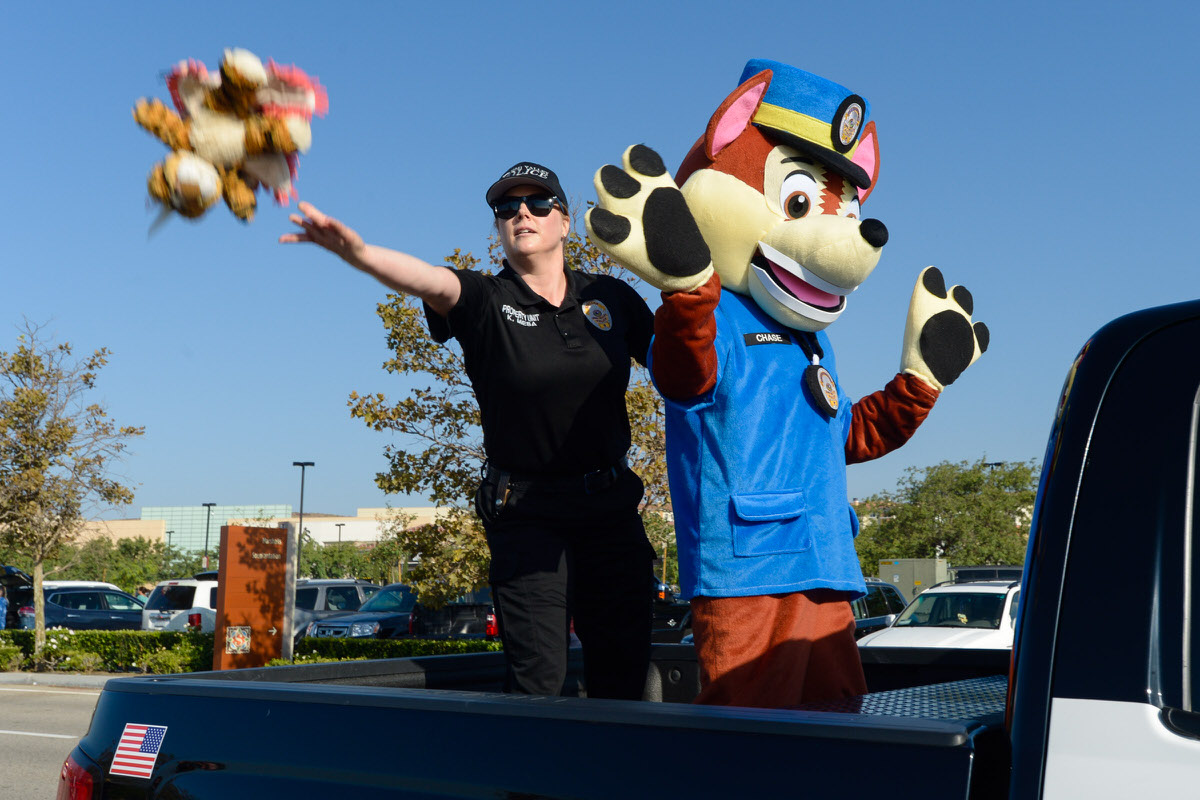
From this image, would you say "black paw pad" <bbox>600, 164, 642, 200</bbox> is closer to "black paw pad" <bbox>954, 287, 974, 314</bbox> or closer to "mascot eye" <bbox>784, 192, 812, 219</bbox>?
"mascot eye" <bbox>784, 192, 812, 219</bbox>

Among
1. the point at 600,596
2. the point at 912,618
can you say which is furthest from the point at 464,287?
the point at 912,618

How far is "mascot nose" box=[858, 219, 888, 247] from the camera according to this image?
2662mm

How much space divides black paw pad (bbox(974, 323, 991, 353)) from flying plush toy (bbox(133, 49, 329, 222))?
1.86m

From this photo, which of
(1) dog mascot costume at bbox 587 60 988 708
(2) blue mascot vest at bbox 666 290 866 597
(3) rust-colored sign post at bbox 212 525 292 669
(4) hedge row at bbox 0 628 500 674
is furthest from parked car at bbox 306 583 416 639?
(2) blue mascot vest at bbox 666 290 866 597

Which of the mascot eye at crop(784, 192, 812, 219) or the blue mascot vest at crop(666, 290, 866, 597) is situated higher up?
the mascot eye at crop(784, 192, 812, 219)

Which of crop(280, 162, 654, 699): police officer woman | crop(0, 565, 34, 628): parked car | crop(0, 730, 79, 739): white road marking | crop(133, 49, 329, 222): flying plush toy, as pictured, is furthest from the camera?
crop(0, 565, 34, 628): parked car

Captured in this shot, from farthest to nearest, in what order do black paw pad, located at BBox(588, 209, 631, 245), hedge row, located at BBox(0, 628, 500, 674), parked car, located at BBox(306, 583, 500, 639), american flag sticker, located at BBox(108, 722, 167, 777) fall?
1. parked car, located at BBox(306, 583, 500, 639)
2. hedge row, located at BBox(0, 628, 500, 674)
3. black paw pad, located at BBox(588, 209, 631, 245)
4. american flag sticker, located at BBox(108, 722, 167, 777)

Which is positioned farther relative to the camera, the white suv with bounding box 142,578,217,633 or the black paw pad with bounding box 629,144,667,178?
the white suv with bounding box 142,578,217,633

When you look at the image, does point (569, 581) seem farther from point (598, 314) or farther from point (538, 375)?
point (598, 314)

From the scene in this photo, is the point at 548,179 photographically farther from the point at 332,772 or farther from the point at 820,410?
the point at 332,772

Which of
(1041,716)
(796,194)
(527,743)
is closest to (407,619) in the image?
(796,194)

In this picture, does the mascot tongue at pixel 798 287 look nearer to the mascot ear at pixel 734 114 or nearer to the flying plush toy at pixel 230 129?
the mascot ear at pixel 734 114

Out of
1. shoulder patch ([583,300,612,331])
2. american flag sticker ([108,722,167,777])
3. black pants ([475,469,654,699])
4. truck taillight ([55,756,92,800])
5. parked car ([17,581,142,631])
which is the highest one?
shoulder patch ([583,300,612,331])

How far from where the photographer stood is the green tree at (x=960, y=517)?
3609 centimetres
